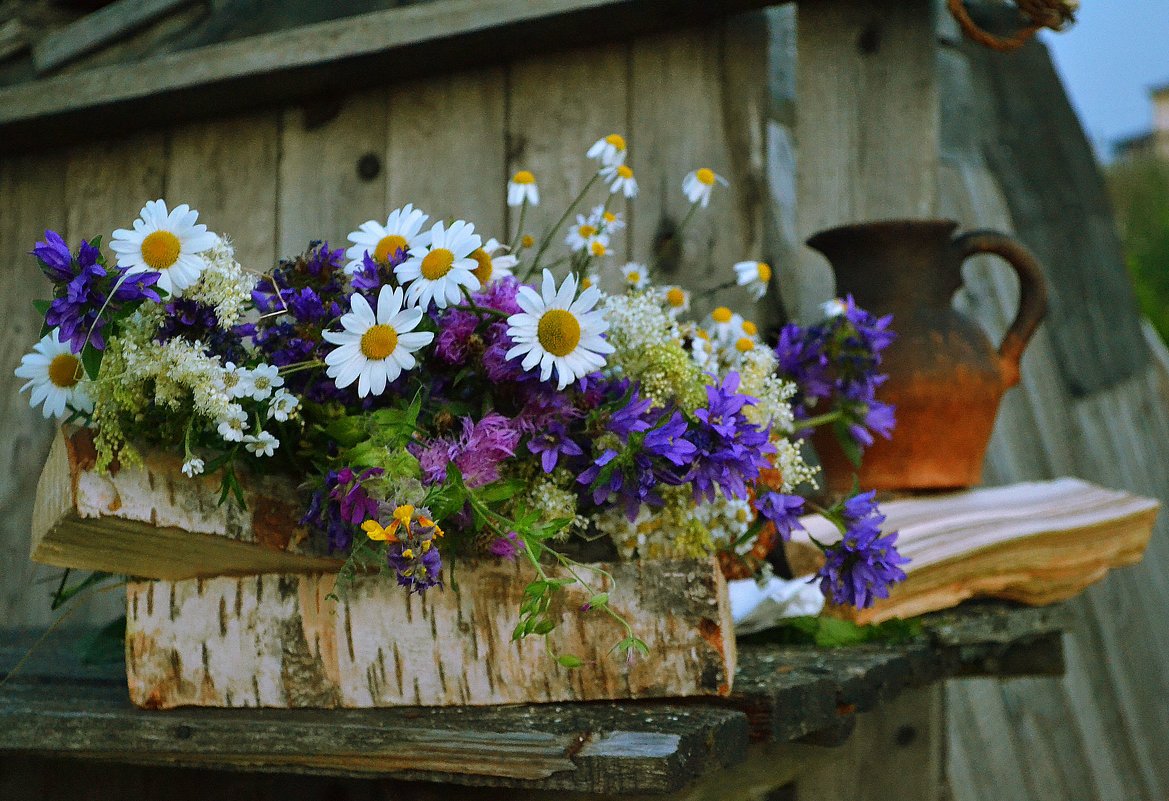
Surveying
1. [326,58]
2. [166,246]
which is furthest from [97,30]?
[166,246]

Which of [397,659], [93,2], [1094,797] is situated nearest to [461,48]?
[93,2]

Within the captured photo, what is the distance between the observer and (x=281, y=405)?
1.08 m

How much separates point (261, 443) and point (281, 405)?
→ 1.6 inches

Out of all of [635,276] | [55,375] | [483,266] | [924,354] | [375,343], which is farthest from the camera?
[924,354]

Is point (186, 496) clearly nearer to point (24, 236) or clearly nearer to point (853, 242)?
point (853, 242)

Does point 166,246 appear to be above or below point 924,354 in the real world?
below

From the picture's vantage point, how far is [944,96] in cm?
345

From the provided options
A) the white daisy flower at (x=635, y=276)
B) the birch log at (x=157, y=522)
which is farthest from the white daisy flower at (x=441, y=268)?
the white daisy flower at (x=635, y=276)

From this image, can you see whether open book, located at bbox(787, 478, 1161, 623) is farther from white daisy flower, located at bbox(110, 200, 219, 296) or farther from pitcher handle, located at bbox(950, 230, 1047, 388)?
white daisy flower, located at bbox(110, 200, 219, 296)

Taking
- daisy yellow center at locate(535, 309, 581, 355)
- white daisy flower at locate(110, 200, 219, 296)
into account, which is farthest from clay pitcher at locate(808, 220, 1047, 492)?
white daisy flower at locate(110, 200, 219, 296)

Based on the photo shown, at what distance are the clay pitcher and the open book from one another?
67mm

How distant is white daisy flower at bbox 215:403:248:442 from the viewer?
3.43ft

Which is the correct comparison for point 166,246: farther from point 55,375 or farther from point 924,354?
point 924,354

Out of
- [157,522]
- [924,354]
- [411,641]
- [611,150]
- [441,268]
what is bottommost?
[411,641]
